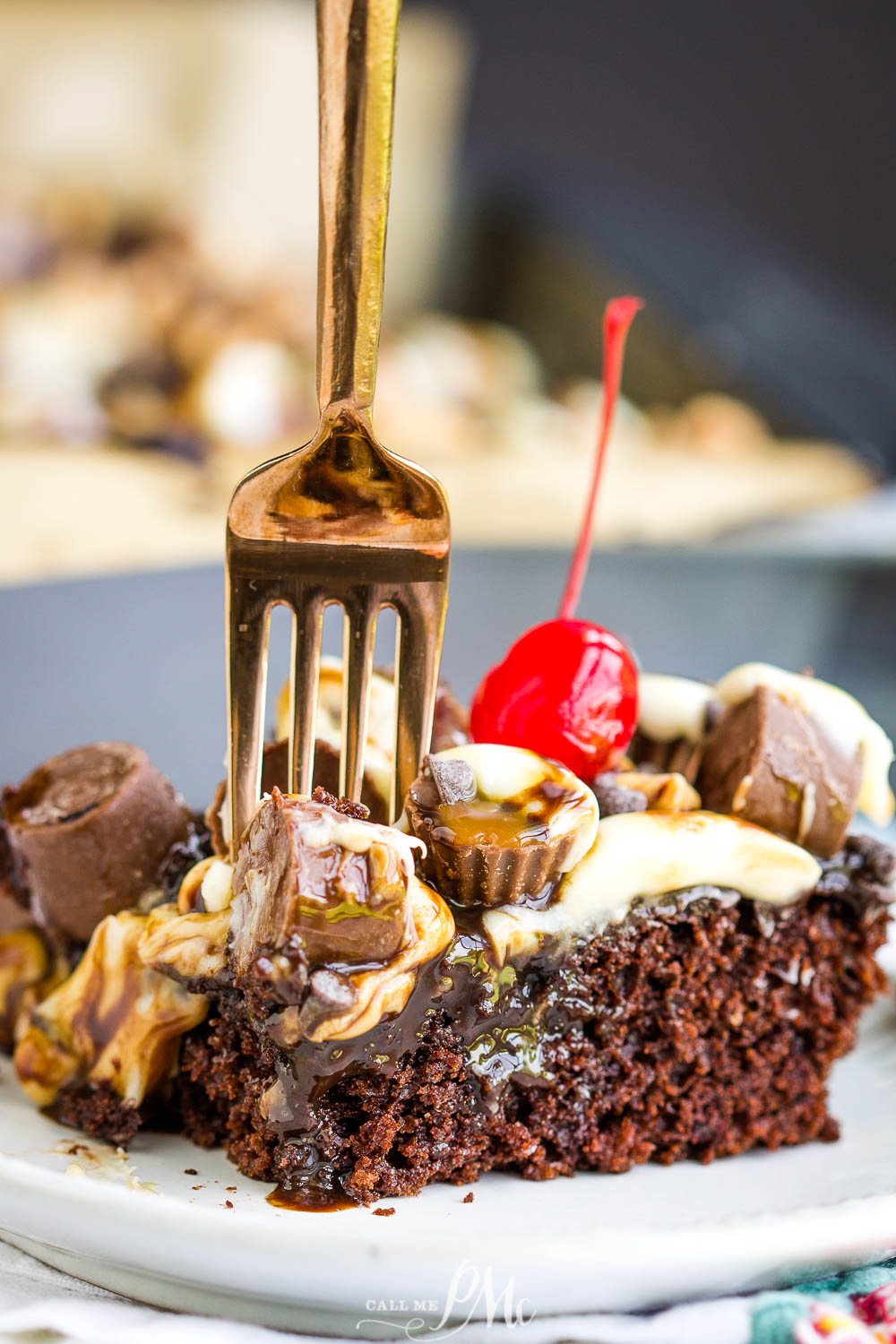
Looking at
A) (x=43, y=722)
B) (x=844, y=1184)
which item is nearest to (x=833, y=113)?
(x=43, y=722)

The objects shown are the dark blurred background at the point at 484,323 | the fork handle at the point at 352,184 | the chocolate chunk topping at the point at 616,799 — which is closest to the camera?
the fork handle at the point at 352,184

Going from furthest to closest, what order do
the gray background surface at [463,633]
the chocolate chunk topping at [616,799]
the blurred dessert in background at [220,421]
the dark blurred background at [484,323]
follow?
the blurred dessert in background at [220,421] < the dark blurred background at [484,323] < the gray background surface at [463,633] < the chocolate chunk topping at [616,799]

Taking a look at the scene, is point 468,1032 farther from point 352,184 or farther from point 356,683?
point 352,184

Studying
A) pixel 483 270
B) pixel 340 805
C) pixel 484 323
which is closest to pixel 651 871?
pixel 340 805

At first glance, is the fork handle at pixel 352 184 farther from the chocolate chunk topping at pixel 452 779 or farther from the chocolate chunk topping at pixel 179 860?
the chocolate chunk topping at pixel 179 860

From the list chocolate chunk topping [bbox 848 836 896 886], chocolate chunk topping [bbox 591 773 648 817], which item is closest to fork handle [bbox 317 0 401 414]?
chocolate chunk topping [bbox 591 773 648 817]

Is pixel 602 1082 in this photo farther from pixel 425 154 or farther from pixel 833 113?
pixel 833 113

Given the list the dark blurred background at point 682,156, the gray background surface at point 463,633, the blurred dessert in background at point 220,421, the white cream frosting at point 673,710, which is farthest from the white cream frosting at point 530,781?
the dark blurred background at point 682,156
